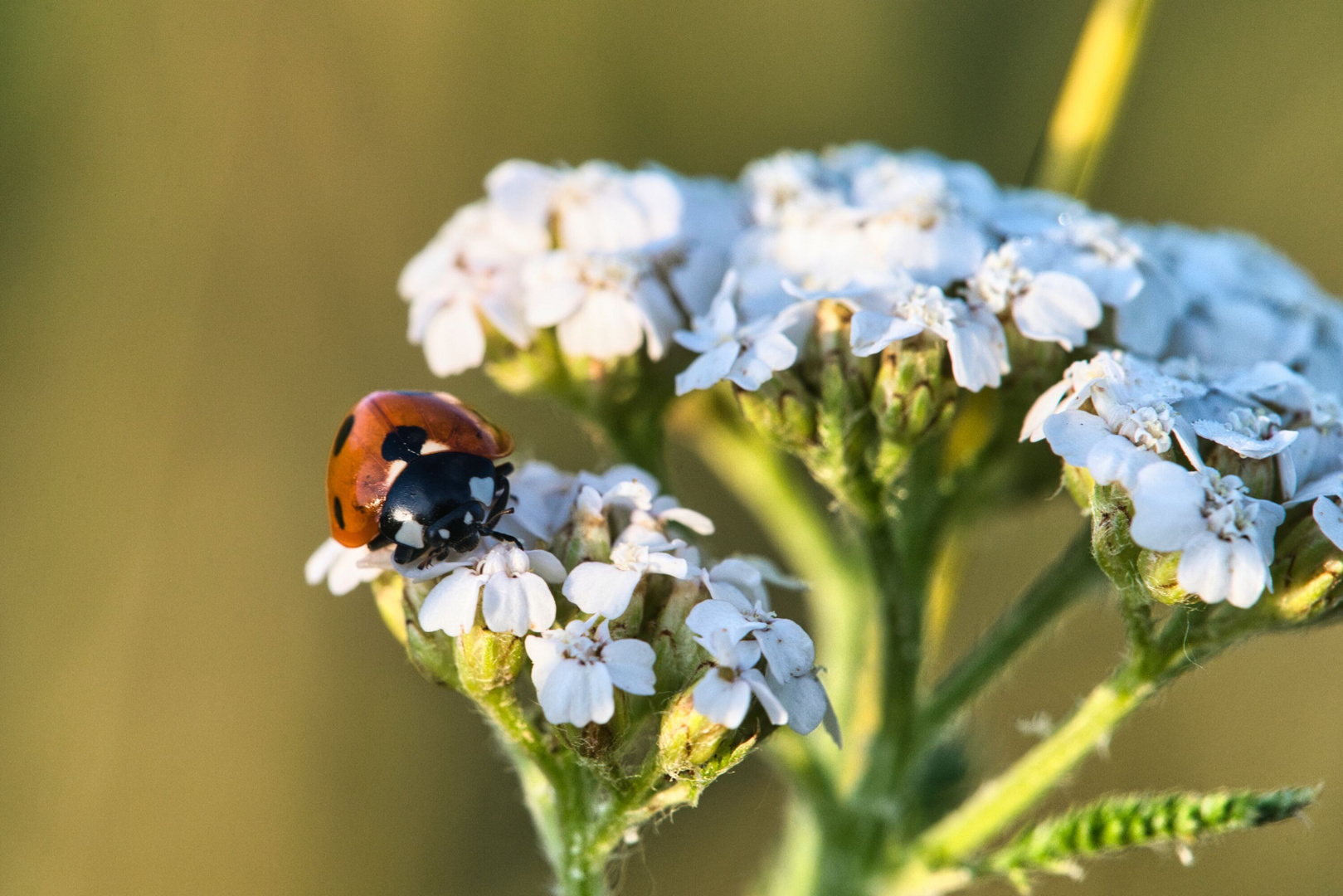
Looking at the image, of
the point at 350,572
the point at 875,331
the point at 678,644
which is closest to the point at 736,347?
the point at 875,331

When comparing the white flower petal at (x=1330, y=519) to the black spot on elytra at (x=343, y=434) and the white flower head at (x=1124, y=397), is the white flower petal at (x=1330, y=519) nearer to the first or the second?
the white flower head at (x=1124, y=397)

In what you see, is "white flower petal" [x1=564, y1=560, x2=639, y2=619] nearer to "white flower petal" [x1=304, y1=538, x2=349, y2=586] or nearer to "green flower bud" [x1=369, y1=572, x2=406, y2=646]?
"green flower bud" [x1=369, y1=572, x2=406, y2=646]

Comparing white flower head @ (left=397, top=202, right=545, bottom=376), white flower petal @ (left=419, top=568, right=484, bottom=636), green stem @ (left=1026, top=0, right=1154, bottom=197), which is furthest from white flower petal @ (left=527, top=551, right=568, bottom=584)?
green stem @ (left=1026, top=0, right=1154, bottom=197)

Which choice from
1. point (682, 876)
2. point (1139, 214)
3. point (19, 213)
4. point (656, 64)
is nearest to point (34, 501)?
point (19, 213)

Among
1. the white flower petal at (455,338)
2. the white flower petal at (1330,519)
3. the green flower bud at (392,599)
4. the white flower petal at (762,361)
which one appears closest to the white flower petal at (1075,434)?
the white flower petal at (1330,519)

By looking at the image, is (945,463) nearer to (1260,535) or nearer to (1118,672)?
(1118,672)

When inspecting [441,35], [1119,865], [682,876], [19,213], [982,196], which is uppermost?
[982,196]
